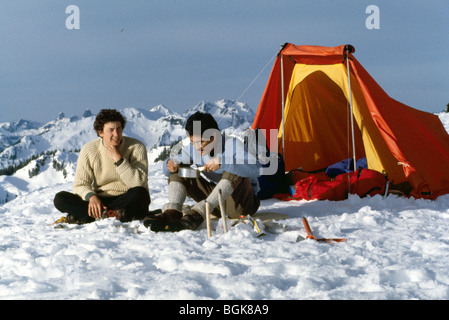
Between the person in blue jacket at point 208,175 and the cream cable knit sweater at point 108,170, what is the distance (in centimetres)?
37

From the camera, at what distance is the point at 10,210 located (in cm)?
741

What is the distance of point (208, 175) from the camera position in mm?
4930

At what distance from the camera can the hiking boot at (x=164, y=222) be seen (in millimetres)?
4520

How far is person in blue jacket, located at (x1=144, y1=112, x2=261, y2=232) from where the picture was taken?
4520 mm

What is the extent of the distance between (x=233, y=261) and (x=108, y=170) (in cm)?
210

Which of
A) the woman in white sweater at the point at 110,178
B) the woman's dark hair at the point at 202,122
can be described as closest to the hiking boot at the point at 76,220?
the woman in white sweater at the point at 110,178

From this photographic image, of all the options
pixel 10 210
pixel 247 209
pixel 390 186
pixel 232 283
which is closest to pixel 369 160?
pixel 390 186

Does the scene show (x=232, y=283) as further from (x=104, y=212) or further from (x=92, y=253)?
(x=104, y=212)

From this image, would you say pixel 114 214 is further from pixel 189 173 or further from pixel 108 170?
pixel 189 173

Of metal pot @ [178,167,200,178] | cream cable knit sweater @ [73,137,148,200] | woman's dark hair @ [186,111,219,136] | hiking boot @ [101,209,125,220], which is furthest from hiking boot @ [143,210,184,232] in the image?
woman's dark hair @ [186,111,219,136]

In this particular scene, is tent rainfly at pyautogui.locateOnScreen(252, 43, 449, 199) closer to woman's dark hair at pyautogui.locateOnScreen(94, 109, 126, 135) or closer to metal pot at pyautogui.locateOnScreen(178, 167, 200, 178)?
metal pot at pyautogui.locateOnScreen(178, 167, 200, 178)

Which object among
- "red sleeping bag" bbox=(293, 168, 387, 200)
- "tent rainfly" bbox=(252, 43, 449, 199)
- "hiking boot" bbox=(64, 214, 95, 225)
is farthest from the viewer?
"tent rainfly" bbox=(252, 43, 449, 199)

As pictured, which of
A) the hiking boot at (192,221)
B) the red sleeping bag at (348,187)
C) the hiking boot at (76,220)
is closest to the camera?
the hiking boot at (192,221)

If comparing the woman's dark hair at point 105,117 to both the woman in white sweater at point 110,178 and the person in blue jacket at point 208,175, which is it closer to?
the woman in white sweater at point 110,178
